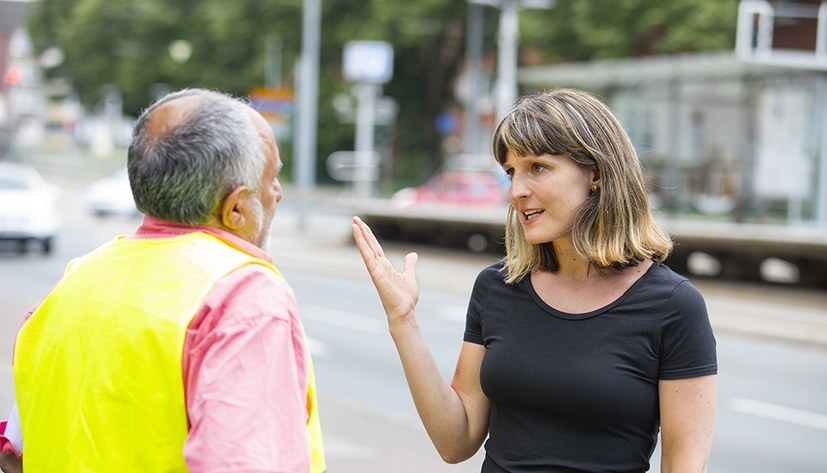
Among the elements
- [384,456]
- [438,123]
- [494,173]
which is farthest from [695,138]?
[438,123]

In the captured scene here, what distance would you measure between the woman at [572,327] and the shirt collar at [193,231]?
1.63ft

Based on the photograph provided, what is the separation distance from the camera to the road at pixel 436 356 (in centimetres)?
714

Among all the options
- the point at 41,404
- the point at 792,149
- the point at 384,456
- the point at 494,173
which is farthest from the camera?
the point at 494,173

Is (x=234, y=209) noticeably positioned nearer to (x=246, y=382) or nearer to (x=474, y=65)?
(x=246, y=382)

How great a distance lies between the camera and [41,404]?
6.65 ft

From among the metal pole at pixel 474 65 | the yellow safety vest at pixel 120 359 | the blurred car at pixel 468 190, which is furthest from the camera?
the metal pole at pixel 474 65

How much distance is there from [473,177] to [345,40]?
54.6 feet

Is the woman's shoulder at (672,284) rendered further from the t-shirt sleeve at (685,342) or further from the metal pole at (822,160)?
the metal pole at (822,160)

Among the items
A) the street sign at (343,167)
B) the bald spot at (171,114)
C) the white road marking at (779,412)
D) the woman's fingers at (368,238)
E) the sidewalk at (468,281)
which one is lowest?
the street sign at (343,167)

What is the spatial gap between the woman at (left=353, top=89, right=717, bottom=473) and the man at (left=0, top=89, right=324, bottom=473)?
540 millimetres

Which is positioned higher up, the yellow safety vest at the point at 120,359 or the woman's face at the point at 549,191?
the woman's face at the point at 549,191

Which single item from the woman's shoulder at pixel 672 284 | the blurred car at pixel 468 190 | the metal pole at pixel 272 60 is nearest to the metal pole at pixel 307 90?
the blurred car at pixel 468 190

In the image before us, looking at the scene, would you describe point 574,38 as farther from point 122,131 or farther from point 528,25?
point 122,131

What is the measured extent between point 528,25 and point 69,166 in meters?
42.7
